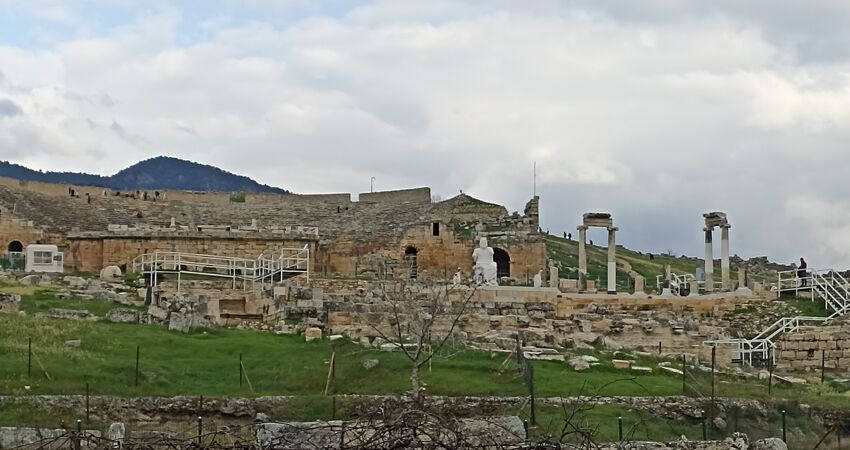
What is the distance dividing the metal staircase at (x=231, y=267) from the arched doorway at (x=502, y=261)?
892 centimetres

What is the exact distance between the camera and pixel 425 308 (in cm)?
3475

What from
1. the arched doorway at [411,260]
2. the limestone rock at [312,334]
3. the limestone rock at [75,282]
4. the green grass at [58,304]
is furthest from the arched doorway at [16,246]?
the limestone rock at [312,334]

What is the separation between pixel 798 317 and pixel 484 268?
436 inches

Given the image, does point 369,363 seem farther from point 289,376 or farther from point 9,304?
point 9,304

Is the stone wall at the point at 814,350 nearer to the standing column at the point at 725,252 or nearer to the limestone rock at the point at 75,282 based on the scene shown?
the standing column at the point at 725,252

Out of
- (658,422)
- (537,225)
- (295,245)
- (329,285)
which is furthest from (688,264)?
(658,422)

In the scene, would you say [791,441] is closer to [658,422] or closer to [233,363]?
[658,422]

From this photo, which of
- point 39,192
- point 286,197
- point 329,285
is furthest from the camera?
point 286,197

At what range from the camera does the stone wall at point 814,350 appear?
3309 centimetres

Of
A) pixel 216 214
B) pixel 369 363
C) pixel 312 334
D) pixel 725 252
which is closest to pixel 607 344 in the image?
pixel 312 334

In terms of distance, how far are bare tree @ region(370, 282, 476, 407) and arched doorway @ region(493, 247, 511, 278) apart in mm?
10577

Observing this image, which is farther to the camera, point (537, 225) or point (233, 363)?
point (537, 225)

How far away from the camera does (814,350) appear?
3350 cm

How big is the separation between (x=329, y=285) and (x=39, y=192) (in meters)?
22.2
